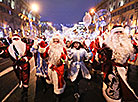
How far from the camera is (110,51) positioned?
8.87 ft

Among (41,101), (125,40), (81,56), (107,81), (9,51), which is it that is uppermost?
(125,40)

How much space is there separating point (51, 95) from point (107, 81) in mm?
2158

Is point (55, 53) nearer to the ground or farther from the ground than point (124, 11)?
nearer to the ground

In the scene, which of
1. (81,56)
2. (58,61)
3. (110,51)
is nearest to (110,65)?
(110,51)

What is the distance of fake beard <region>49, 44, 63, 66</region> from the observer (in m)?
3.10

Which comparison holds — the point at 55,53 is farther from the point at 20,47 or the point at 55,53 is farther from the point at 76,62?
the point at 20,47

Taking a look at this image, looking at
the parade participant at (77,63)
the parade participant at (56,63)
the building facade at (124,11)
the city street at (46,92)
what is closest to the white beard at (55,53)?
the parade participant at (56,63)

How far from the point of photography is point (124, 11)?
27.7m

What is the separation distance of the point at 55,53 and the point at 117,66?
74.1 inches

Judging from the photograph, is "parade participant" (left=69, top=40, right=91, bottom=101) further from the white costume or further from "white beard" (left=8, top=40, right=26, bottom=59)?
"white beard" (left=8, top=40, right=26, bottom=59)

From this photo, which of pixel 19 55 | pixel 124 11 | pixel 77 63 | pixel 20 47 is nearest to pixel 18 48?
pixel 20 47

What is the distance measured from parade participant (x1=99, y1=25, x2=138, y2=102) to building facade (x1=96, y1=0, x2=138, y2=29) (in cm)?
2481

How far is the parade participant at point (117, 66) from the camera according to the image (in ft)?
8.26

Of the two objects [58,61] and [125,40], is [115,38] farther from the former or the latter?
[58,61]
